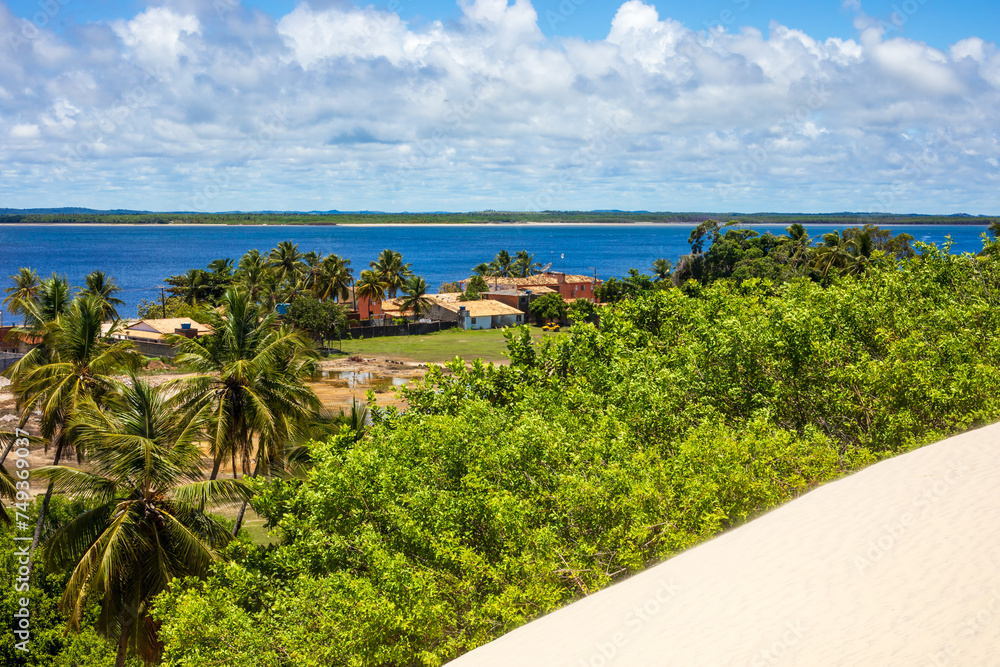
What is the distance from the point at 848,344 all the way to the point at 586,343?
21.1ft

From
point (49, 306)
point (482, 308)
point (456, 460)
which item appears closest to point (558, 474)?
point (456, 460)

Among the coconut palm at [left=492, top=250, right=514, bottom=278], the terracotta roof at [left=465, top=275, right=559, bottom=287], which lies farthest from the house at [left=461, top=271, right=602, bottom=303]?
the coconut palm at [left=492, top=250, right=514, bottom=278]

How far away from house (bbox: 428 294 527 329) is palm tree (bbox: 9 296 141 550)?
209 feet

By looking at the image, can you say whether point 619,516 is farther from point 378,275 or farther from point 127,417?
point 378,275

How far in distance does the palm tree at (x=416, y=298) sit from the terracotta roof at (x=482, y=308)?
2.13 m

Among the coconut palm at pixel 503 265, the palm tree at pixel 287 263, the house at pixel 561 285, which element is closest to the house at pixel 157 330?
the palm tree at pixel 287 263

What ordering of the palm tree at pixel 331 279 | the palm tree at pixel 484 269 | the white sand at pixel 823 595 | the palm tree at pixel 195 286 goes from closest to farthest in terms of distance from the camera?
the white sand at pixel 823 595, the palm tree at pixel 195 286, the palm tree at pixel 331 279, the palm tree at pixel 484 269

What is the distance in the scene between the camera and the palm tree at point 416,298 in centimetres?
8394

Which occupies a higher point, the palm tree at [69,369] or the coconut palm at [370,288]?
the palm tree at [69,369]

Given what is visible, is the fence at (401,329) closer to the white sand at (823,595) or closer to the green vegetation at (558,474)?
the green vegetation at (558,474)

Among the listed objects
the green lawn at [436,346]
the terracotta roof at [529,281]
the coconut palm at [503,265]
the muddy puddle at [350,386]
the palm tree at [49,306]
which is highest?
the palm tree at [49,306]

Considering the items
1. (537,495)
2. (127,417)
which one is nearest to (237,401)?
(127,417)

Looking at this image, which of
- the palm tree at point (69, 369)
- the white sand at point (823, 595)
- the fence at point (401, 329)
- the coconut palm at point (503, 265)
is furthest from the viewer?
the coconut palm at point (503, 265)

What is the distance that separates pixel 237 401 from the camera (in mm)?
20688
